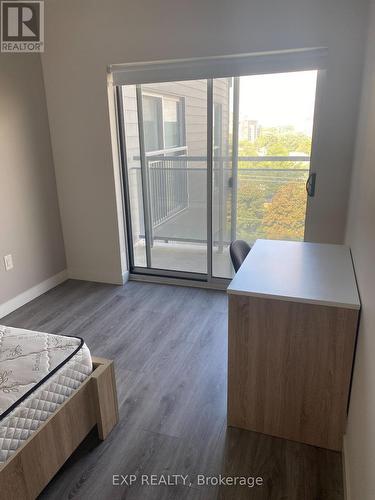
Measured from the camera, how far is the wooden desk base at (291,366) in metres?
1.61

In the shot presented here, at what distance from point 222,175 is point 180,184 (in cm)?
44

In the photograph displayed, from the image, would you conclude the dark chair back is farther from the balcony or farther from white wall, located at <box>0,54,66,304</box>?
white wall, located at <box>0,54,66,304</box>

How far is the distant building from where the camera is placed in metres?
3.08

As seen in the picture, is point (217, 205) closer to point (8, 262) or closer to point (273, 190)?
point (273, 190)

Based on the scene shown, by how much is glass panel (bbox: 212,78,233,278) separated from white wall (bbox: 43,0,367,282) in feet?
1.21

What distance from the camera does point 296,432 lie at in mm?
1788

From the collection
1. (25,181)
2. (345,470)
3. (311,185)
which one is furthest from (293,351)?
(25,181)

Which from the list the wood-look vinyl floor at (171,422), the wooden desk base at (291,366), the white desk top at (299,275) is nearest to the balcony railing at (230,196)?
the wood-look vinyl floor at (171,422)

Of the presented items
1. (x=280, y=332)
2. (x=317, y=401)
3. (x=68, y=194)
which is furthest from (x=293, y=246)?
(x=68, y=194)

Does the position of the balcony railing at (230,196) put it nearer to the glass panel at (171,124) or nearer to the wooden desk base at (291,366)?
the glass panel at (171,124)

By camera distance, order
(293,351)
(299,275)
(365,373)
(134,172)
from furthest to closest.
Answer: (134,172) < (299,275) < (293,351) < (365,373)

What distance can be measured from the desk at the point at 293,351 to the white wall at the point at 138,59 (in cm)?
125

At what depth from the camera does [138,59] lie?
301 centimetres

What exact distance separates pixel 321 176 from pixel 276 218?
59 cm
